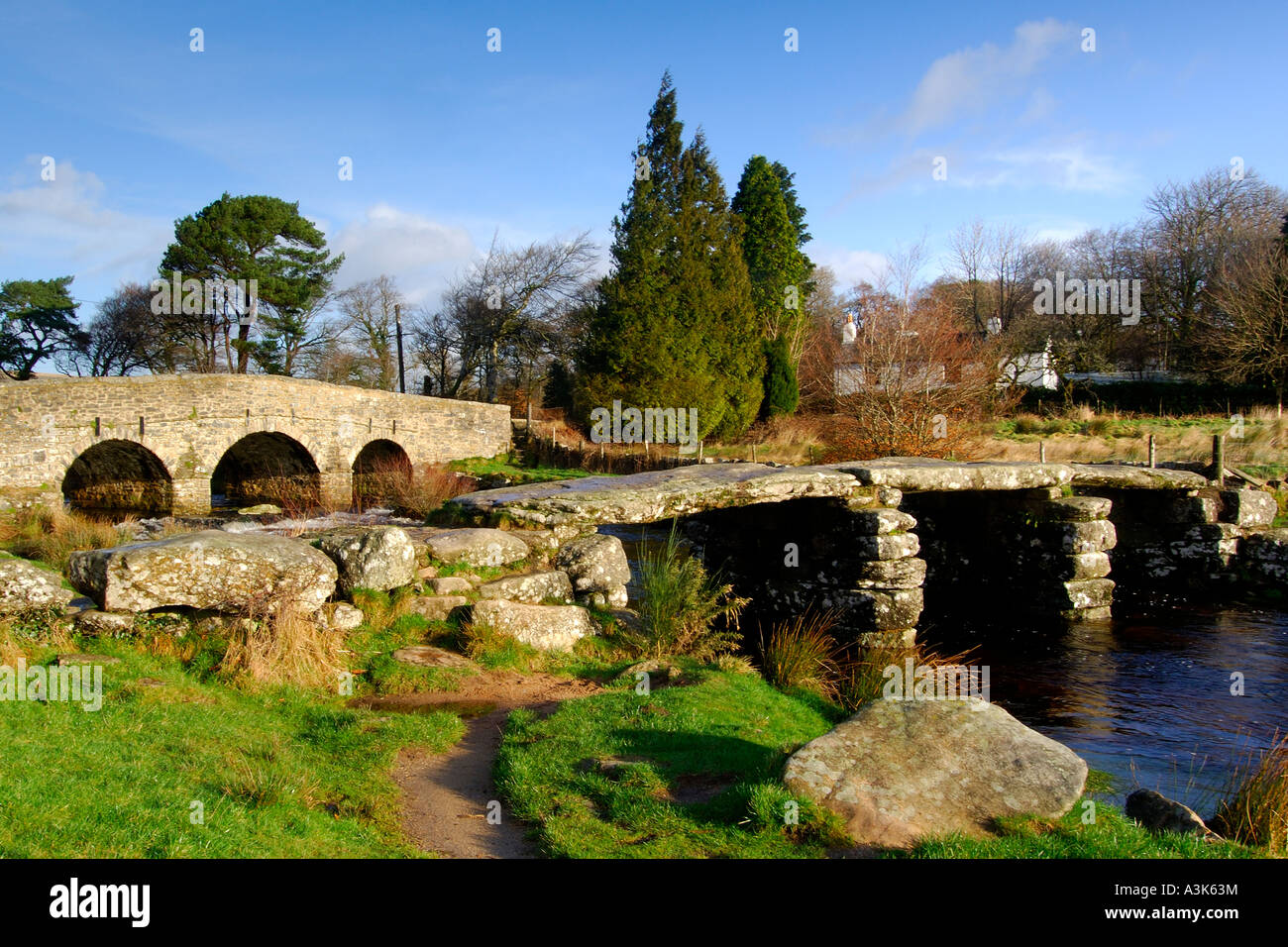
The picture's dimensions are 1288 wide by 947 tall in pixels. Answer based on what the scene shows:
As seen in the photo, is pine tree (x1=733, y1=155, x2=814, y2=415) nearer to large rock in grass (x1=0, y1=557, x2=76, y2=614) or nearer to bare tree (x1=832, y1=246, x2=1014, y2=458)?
bare tree (x1=832, y1=246, x2=1014, y2=458)

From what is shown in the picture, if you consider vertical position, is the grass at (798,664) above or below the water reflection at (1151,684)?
above

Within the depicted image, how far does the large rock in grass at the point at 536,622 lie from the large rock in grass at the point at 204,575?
4.84 feet

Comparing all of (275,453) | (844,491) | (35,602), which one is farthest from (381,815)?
(275,453)

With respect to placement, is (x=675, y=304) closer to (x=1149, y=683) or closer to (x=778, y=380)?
(x=778, y=380)

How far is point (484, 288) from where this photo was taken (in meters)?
43.2

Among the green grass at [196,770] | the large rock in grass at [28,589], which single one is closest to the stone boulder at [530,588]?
the green grass at [196,770]

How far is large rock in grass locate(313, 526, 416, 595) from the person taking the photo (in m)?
7.74

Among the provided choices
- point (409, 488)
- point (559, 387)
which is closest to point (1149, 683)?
point (409, 488)

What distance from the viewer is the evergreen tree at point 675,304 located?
31.3m

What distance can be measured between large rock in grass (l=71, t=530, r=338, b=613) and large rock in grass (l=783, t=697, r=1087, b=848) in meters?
4.61

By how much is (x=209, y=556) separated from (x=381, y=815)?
3.18m

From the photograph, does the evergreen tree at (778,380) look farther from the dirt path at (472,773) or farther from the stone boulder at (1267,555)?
the dirt path at (472,773)

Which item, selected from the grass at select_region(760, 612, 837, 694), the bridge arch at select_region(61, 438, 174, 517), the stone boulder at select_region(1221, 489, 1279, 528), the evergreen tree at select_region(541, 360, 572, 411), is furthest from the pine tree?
the grass at select_region(760, 612, 837, 694)
